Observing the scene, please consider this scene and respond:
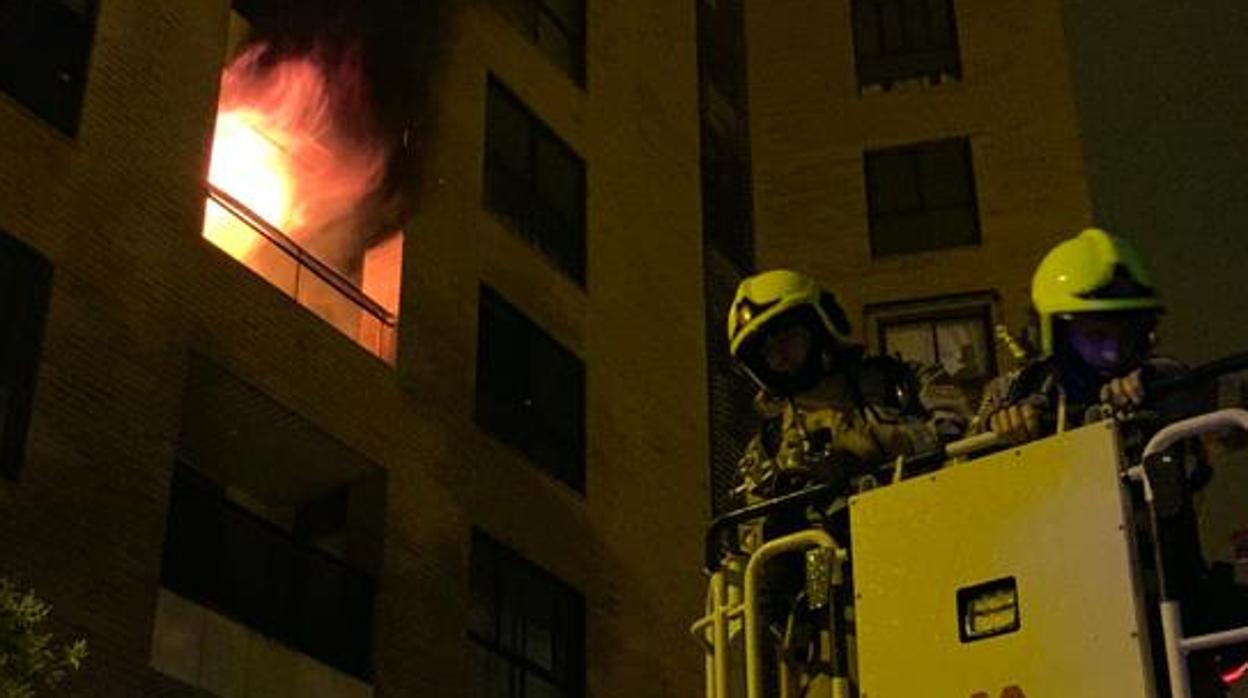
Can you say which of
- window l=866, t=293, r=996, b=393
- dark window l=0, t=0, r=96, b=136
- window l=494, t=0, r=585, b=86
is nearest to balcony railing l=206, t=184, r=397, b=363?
dark window l=0, t=0, r=96, b=136

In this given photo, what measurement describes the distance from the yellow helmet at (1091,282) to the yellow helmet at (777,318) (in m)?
1.07

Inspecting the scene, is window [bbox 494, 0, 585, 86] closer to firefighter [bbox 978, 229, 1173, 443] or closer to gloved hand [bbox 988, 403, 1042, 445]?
firefighter [bbox 978, 229, 1173, 443]

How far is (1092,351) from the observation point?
596 centimetres

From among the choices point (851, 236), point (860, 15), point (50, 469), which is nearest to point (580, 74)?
point (851, 236)

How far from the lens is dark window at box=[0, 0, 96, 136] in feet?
46.3

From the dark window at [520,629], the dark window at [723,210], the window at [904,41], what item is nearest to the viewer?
the dark window at [520,629]

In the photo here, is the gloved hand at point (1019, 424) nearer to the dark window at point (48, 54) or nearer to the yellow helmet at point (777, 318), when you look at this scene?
the yellow helmet at point (777, 318)

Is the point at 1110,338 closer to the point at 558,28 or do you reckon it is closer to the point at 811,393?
the point at 811,393

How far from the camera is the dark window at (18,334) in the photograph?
13.0 meters

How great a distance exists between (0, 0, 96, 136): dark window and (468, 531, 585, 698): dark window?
214 inches

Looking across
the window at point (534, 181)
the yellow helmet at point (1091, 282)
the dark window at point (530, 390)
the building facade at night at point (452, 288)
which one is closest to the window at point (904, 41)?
the building facade at night at point (452, 288)

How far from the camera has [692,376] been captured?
2248 centimetres

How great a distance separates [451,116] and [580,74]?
333 centimetres

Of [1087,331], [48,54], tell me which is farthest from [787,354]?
[48,54]
